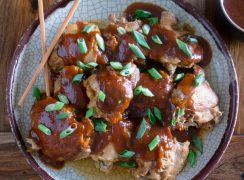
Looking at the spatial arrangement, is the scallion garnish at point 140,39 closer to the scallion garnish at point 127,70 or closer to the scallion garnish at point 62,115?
the scallion garnish at point 127,70

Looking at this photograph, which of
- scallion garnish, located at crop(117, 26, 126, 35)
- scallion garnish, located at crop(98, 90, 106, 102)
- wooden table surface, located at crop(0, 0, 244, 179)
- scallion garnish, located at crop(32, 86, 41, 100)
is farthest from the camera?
wooden table surface, located at crop(0, 0, 244, 179)

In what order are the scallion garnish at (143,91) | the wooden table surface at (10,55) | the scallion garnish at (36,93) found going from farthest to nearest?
the wooden table surface at (10,55) < the scallion garnish at (36,93) < the scallion garnish at (143,91)

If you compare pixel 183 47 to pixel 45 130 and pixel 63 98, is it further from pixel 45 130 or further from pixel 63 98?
pixel 45 130

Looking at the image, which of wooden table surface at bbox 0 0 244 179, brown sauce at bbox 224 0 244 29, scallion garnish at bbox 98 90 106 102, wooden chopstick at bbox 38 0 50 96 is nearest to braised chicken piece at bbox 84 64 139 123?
scallion garnish at bbox 98 90 106 102

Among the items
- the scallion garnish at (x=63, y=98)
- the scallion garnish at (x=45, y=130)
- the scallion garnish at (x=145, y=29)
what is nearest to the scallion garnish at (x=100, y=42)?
the scallion garnish at (x=145, y=29)

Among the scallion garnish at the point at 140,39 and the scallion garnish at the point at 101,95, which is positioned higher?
the scallion garnish at the point at 140,39

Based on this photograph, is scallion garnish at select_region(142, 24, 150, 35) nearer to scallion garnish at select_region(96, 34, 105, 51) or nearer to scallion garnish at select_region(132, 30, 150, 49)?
scallion garnish at select_region(132, 30, 150, 49)

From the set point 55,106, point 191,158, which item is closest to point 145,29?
point 55,106

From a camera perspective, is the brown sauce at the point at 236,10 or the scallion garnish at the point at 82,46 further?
the brown sauce at the point at 236,10
